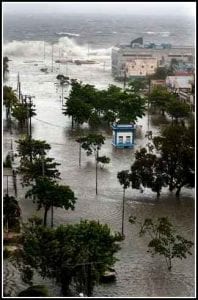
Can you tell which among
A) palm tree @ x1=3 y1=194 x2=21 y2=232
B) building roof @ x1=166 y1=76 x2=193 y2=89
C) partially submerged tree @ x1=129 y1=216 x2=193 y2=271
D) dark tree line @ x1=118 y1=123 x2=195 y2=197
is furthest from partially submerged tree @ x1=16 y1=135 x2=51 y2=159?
building roof @ x1=166 y1=76 x2=193 y2=89

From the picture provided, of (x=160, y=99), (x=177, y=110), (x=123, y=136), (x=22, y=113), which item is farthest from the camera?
(x=160, y=99)

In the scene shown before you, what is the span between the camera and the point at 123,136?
598 inches

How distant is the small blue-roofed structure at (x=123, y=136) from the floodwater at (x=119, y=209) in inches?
9.8

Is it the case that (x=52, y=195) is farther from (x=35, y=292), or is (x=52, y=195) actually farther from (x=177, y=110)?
(x=177, y=110)

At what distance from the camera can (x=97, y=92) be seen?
1862 cm

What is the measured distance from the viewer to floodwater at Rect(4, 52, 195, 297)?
26.3 feet

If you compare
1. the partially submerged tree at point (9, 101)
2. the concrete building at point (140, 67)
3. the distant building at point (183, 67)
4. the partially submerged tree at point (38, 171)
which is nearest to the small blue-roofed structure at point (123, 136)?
the partially submerged tree at point (9, 101)

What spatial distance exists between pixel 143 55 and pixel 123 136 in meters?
15.7

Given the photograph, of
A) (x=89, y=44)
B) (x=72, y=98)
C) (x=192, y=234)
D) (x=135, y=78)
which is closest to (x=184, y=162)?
(x=192, y=234)

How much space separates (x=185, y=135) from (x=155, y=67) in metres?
18.2

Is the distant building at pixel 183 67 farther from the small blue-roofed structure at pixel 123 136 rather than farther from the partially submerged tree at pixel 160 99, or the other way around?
the small blue-roofed structure at pixel 123 136

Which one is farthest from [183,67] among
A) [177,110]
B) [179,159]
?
[179,159]

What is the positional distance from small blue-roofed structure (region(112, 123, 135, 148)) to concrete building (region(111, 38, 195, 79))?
1206 cm

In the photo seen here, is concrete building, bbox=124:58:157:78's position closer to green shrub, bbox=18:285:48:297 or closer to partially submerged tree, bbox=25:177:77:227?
partially submerged tree, bbox=25:177:77:227
